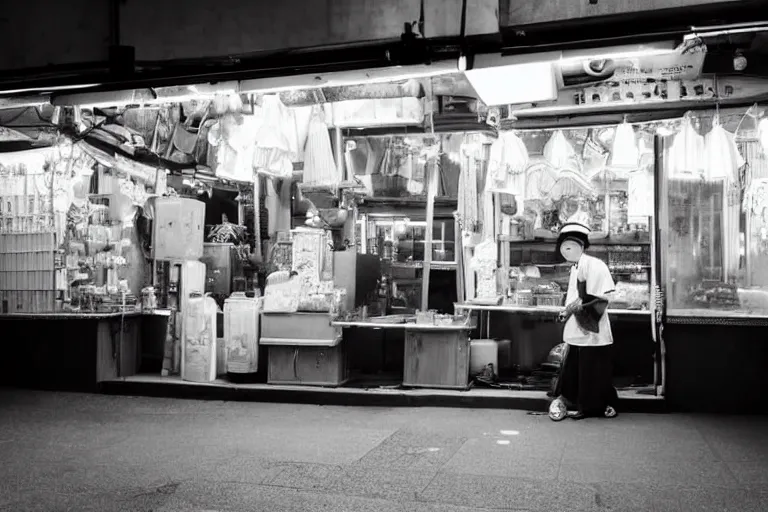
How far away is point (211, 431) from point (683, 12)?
19.3 ft

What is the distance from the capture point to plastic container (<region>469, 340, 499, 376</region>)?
973cm

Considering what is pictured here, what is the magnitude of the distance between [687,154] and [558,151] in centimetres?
186

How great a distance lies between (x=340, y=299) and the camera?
32.0ft

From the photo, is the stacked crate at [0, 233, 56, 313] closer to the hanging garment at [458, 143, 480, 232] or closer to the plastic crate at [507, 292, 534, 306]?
the hanging garment at [458, 143, 480, 232]

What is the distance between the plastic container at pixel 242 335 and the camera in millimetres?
9609

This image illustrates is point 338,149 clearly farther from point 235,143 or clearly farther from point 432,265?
point 432,265

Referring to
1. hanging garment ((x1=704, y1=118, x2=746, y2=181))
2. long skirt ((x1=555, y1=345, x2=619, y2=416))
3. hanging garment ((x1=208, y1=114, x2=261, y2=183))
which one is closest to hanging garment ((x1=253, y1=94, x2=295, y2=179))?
hanging garment ((x1=208, y1=114, x2=261, y2=183))

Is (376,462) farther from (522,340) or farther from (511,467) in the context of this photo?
(522,340)

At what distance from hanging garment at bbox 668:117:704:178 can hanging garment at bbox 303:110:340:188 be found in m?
4.40

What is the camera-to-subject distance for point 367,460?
6.21 metres

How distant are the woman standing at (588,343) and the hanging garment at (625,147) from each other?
1290mm

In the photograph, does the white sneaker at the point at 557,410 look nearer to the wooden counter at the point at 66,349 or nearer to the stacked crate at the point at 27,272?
the wooden counter at the point at 66,349

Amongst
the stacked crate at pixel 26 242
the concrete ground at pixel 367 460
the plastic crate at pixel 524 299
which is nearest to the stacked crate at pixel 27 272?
the stacked crate at pixel 26 242

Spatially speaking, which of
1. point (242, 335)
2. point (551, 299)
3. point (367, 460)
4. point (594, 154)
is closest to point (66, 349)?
point (242, 335)
